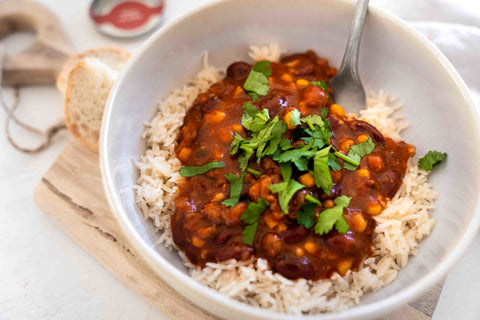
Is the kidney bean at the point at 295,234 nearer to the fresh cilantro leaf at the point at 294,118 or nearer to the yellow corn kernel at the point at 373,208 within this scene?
the yellow corn kernel at the point at 373,208

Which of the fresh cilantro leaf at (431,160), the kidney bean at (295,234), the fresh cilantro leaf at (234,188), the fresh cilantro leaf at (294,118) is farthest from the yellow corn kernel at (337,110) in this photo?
the kidney bean at (295,234)

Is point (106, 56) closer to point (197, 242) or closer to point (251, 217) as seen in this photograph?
point (197, 242)

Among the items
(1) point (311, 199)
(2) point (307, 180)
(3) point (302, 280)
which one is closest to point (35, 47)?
(2) point (307, 180)

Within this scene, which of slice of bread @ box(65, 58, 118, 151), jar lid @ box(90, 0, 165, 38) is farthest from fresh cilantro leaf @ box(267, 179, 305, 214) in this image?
jar lid @ box(90, 0, 165, 38)

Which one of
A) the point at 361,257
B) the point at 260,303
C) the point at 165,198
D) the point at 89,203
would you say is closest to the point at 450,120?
the point at 361,257

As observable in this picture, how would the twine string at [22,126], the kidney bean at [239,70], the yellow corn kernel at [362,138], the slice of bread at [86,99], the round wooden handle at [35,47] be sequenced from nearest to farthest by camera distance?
1. the yellow corn kernel at [362,138]
2. the kidney bean at [239,70]
3. the slice of bread at [86,99]
4. the twine string at [22,126]
5. the round wooden handle at [35,47]
